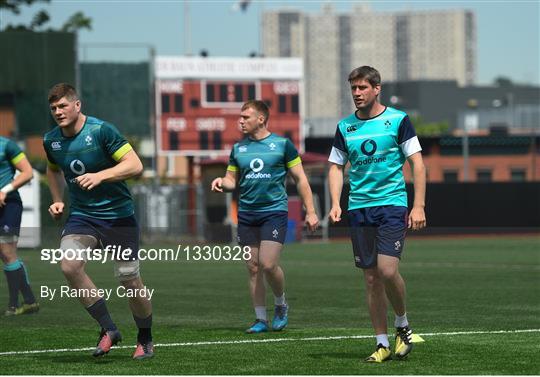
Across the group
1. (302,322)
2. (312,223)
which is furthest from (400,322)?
(302,322)

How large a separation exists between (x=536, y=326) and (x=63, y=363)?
487 cm

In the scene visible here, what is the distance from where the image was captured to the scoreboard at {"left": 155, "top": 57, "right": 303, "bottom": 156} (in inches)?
1820

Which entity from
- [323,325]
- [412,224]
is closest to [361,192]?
[412,224]

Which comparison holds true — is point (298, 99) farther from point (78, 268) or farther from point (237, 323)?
point (78, 268)

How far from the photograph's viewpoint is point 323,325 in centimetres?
1325

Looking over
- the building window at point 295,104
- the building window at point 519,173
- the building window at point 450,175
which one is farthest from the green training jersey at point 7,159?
the building window at point 519,173

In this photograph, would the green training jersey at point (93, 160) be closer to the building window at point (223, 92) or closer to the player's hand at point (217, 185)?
the player's hand at point (217, 185)

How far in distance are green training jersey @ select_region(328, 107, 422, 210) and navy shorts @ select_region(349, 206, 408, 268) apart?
0.20 feet

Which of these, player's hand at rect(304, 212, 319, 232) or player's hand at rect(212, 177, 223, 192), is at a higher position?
player's hand at rect(212, 177, 223, 192)

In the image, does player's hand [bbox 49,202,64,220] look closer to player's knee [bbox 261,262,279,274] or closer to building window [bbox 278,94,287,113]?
player's knee [bbox 261,262,279,274]

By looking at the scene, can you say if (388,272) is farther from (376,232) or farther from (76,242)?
(76,242)

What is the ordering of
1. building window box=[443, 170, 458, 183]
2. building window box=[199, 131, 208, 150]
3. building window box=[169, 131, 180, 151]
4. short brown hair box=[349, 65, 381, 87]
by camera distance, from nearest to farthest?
short brown hair box=[349, 65, 381, 87]
building window box=[169, 131, 180, 151]
building window box=[199, 131, 208, 150]
building window box=[443, 170, 458, 183]

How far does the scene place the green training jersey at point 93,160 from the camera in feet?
33.1

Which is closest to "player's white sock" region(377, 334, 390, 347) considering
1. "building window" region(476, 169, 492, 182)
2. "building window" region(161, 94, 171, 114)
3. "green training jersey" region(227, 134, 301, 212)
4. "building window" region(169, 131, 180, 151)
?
"green training jersey" region(227, 134, 301, 212)
